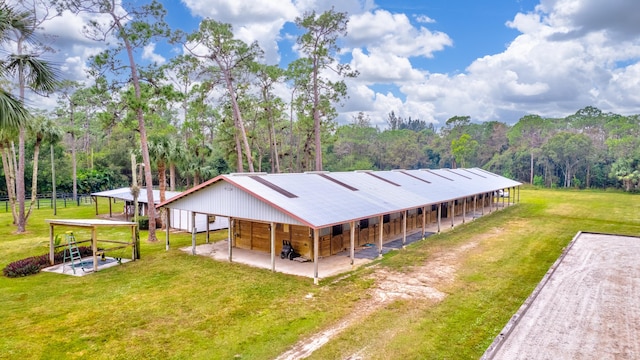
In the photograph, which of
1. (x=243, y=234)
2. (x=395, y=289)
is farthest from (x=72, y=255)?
(x=395, y=289)

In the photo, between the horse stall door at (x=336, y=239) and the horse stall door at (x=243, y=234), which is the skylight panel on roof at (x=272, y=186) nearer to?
the horse stall door at (x=243, y=234)

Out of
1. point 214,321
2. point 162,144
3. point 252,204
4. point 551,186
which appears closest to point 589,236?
point 252,204

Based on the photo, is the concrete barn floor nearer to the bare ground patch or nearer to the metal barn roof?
the bare ground patch

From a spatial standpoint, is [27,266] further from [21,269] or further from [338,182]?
[338,182]

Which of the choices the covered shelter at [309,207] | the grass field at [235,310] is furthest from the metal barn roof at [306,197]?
the grass field at [235,310]

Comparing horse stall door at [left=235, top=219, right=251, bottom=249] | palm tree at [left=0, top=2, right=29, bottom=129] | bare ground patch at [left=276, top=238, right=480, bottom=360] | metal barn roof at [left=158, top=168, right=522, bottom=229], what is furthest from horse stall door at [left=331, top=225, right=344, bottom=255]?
palm tree at [left=0, top=2, right=29, bottom=129]

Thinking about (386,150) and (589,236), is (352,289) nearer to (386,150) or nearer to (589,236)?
(589,236)
